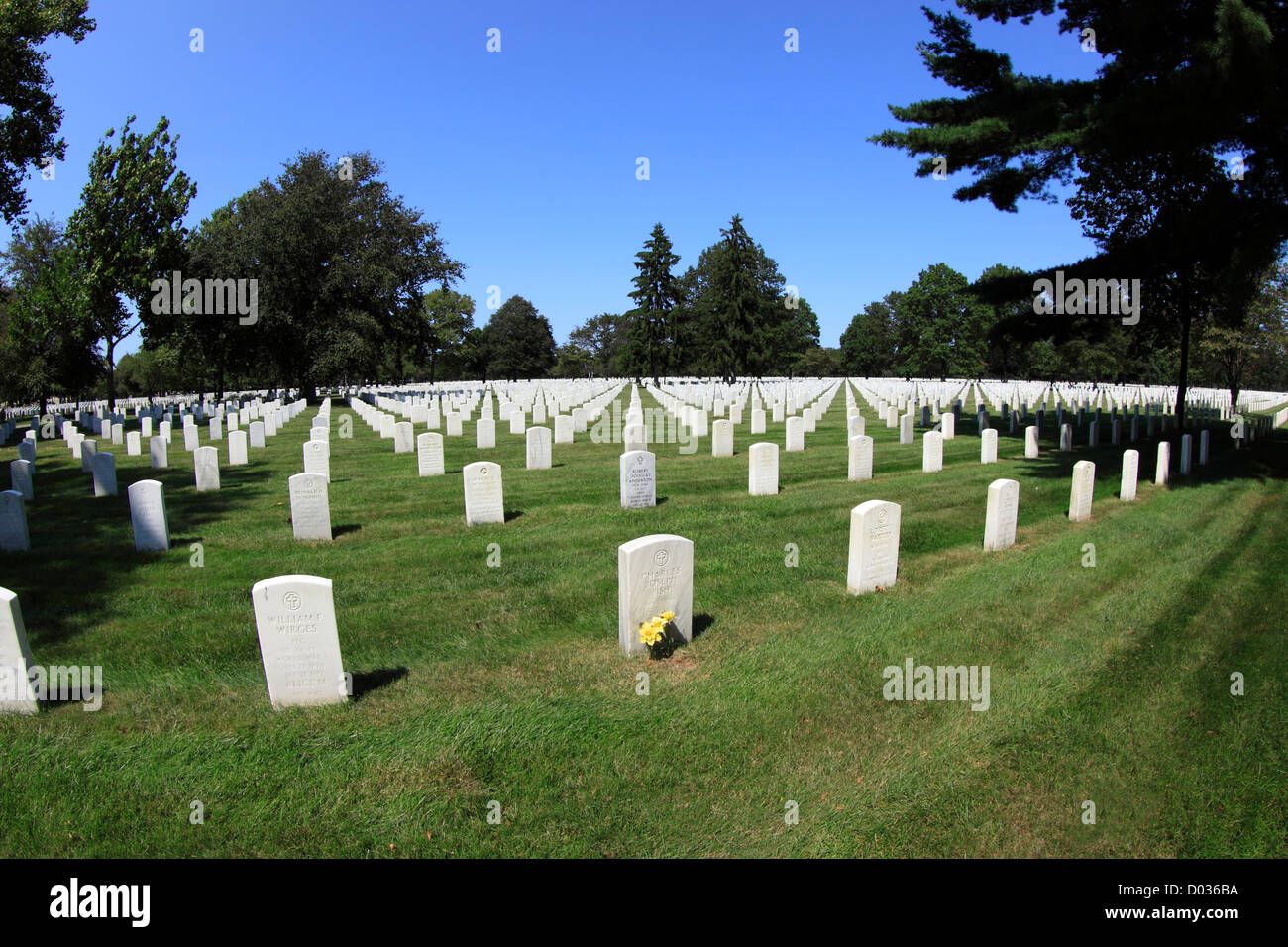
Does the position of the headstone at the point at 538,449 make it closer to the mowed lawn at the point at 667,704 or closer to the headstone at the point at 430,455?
the headstone at the point at 430,455

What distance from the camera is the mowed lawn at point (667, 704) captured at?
4.16 metres

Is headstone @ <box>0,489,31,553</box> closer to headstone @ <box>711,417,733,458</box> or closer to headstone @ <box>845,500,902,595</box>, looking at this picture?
headstone @ <box>845,500,902,595</box>

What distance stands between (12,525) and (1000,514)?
1342 cm

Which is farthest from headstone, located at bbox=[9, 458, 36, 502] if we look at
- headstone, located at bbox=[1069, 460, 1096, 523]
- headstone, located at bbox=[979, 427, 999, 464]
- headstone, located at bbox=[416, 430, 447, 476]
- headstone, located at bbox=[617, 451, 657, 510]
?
headstone, located at bbox=[979, 427, 999, 464]

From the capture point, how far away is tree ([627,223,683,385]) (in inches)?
2544

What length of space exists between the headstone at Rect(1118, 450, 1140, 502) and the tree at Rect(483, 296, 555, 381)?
3167 inches

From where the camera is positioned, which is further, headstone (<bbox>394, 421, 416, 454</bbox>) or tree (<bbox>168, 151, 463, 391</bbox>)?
tree (<bbox>168, 151, 463, 391</bbox>)

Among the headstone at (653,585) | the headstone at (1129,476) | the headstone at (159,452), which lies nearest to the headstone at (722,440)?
the headstone at (1129,476)

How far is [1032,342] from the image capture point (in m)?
20.1

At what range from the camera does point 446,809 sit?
169 inches

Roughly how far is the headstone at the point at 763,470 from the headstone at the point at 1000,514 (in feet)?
13.0

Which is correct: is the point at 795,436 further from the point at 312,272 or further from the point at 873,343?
the point at 873,343

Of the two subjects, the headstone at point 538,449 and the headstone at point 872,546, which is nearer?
the headstone at point 872,546

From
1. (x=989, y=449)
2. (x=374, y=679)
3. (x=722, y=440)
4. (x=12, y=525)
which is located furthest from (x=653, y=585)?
(x=989, y=449)
